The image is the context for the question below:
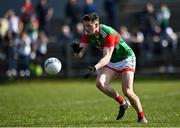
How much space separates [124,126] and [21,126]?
195 cm

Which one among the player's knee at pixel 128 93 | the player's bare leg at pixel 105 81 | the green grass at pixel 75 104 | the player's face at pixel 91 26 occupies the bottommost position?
the green grass at pixel 75 104

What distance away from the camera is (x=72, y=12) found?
31844mm

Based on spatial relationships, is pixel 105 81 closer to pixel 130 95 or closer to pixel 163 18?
pixel 130 95

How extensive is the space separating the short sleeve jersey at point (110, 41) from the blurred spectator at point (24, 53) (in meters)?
16.4

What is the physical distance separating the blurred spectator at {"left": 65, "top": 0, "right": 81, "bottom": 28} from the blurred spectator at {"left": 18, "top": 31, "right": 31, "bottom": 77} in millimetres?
2520

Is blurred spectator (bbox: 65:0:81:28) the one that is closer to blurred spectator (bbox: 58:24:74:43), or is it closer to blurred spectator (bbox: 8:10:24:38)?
blurred spectator (bbox: 58:24:74:43)

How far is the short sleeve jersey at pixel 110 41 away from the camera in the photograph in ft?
44.2

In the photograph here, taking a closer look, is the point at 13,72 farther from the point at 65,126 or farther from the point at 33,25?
the point at 65,126

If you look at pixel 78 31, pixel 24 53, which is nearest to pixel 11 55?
pixel 24 53

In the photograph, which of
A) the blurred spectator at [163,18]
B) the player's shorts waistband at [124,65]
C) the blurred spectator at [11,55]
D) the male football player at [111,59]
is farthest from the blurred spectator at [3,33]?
the player's shorts waistband at [124,65]

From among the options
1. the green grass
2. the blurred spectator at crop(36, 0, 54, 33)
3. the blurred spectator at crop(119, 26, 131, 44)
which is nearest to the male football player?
the green grass

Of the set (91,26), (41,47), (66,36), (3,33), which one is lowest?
(41,47)

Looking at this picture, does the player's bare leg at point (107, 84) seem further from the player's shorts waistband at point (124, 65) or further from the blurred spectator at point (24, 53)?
the blurred spectator at point (24, 53)

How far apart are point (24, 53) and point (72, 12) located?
3.22 m
